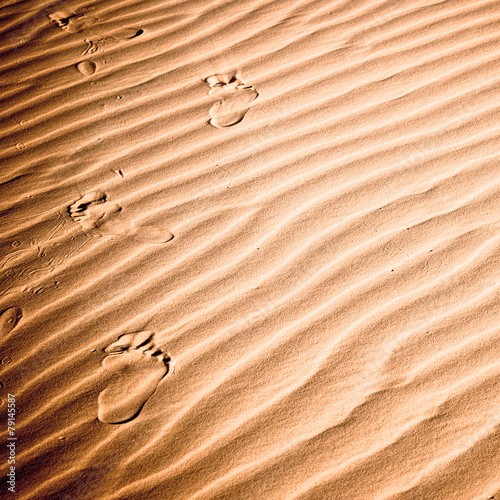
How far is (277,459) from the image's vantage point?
1.60 meters

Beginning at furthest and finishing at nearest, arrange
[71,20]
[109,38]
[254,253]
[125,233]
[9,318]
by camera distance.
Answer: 1. [71,20]
2. [109,38]
3. [125,233]
4. [254,253]
5. [9,318]

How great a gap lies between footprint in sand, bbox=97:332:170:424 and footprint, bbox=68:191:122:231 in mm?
644

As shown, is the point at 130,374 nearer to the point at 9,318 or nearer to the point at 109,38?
the point at 9,318

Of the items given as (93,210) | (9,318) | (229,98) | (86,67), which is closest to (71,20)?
(86,67)

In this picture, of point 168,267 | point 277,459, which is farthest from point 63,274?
point 277,459

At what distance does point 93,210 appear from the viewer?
2314mm

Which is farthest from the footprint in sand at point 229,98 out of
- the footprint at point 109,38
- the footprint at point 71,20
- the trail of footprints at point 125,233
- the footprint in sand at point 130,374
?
the footprint in sand at point 130,374

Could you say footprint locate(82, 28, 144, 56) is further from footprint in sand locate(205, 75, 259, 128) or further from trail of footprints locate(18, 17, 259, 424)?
footprint in sand locate(205, 75, 259, 128)

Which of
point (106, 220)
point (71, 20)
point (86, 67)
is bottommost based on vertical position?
point (106, 220)

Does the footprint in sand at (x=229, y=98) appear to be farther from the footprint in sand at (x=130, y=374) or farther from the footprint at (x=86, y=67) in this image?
the footprint in sand at (x=130, y=374)

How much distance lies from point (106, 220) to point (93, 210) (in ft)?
0.33

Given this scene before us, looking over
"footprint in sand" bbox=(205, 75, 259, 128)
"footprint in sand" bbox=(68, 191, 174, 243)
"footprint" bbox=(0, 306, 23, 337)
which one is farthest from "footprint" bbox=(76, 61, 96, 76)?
"footprint" bbox=(0, 306, 23, 337)

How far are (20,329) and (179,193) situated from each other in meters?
0.93

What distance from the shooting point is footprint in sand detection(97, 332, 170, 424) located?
1.75m
